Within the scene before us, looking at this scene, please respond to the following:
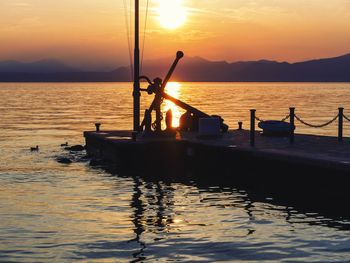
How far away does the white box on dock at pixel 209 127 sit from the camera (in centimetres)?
3089

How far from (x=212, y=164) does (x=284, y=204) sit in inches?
288

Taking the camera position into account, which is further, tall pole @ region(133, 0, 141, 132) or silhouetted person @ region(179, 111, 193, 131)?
silhouetted person @ region(179, 111, 193, 131)

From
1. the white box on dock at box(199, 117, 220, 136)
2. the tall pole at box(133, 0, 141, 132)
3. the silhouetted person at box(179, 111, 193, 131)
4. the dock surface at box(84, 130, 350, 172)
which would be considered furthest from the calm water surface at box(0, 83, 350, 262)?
the silhouetted person at box(179, 111, 193, 131)

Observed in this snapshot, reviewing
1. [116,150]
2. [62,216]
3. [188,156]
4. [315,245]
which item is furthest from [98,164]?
[315,245]

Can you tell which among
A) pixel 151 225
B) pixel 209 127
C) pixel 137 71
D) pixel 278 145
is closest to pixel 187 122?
pixel 137 71

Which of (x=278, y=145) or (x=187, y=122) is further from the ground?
(x=187, y=122)

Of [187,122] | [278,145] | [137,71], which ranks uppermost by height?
[137,71]

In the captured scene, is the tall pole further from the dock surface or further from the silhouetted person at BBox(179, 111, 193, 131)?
the silhouetted person at BBox(179, 111, 193, 131)

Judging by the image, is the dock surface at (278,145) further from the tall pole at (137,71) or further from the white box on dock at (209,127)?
the tall pole at (137,71)

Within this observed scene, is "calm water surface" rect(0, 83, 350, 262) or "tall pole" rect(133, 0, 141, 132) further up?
"tall pole" rect(133, 0, 141, 132)

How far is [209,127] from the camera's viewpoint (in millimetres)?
30938

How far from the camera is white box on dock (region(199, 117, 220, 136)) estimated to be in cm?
3089

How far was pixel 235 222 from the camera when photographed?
18812mm

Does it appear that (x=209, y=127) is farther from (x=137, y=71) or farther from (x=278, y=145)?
(x=137, y=71)
